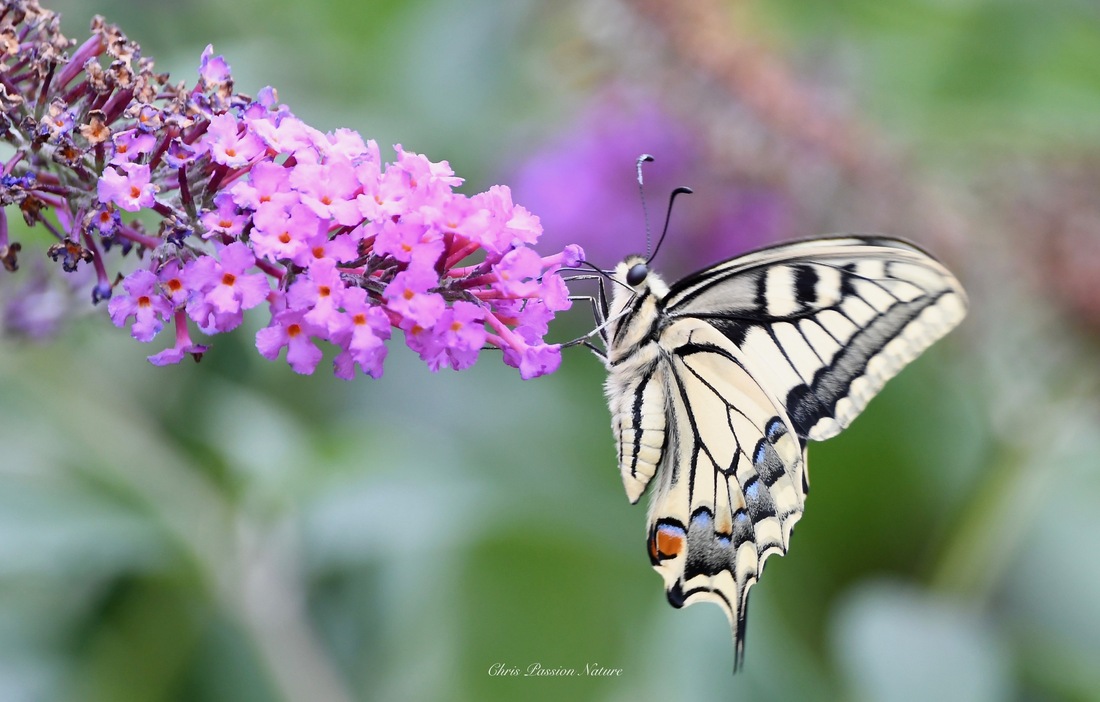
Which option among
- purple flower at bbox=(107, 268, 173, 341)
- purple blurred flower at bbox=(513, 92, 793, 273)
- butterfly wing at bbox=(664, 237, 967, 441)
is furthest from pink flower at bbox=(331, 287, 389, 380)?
purple blurred flower at bbox=(513, 92, 793, 273)

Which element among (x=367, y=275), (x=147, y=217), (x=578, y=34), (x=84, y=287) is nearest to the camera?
(x=367, y=275)

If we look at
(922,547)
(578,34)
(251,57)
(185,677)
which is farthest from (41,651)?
(922,547)

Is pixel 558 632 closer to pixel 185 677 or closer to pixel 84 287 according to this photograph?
pixel 185 677

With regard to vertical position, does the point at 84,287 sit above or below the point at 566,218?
below

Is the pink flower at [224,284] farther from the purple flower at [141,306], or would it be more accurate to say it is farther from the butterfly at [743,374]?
the butterfly at [743,374]

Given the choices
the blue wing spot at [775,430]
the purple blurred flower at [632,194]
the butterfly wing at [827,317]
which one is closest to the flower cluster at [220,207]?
the butterfly wing at [827,317]

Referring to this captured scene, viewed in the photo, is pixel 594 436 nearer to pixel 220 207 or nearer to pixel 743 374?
pixel 743 374

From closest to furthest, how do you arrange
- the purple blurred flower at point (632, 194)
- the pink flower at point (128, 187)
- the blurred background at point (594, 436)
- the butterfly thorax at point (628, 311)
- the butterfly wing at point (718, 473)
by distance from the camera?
1. the pink flower at point (128, 187)
2. the butterfly thorax at point (628, 311)
3. the butterfly wing at point (718, 473)
4. the blurred background at point (594, 436)
5. the purple blurred flower at point (632, 194)
